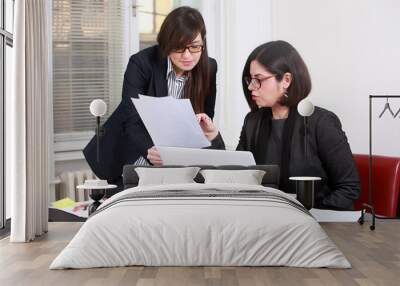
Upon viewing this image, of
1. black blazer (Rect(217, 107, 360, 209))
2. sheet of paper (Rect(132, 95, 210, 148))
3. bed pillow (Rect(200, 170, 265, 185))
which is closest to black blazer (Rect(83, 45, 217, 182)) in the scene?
sheet of paper (Rect(132, 95, 210, 148))

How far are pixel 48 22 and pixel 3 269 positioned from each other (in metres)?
3.22

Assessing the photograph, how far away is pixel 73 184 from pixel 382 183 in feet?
10.5

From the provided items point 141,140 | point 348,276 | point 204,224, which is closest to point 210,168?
point 141,140

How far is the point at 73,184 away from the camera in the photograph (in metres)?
7.21

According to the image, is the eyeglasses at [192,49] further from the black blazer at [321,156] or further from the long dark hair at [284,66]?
the black blazer at [321,156]

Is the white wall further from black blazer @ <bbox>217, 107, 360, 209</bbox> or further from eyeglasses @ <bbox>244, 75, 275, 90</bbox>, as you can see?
eyeglasses @ <bbox>244, 75, 275, 90</bbox>

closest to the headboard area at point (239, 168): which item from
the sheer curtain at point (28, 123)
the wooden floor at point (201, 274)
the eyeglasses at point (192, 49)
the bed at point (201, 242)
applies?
the sheer curtain at point (28, 123)

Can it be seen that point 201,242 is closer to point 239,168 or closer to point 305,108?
point 239,168

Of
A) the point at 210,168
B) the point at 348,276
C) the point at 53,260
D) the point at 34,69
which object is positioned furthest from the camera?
the point at 210,168

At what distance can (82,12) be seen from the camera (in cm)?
716

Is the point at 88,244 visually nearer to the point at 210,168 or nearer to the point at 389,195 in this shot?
the point at 210,168

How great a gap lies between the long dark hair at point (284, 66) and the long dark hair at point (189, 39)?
0.44 meters

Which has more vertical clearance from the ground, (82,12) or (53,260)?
(82,12)

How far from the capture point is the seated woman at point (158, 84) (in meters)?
7.00
